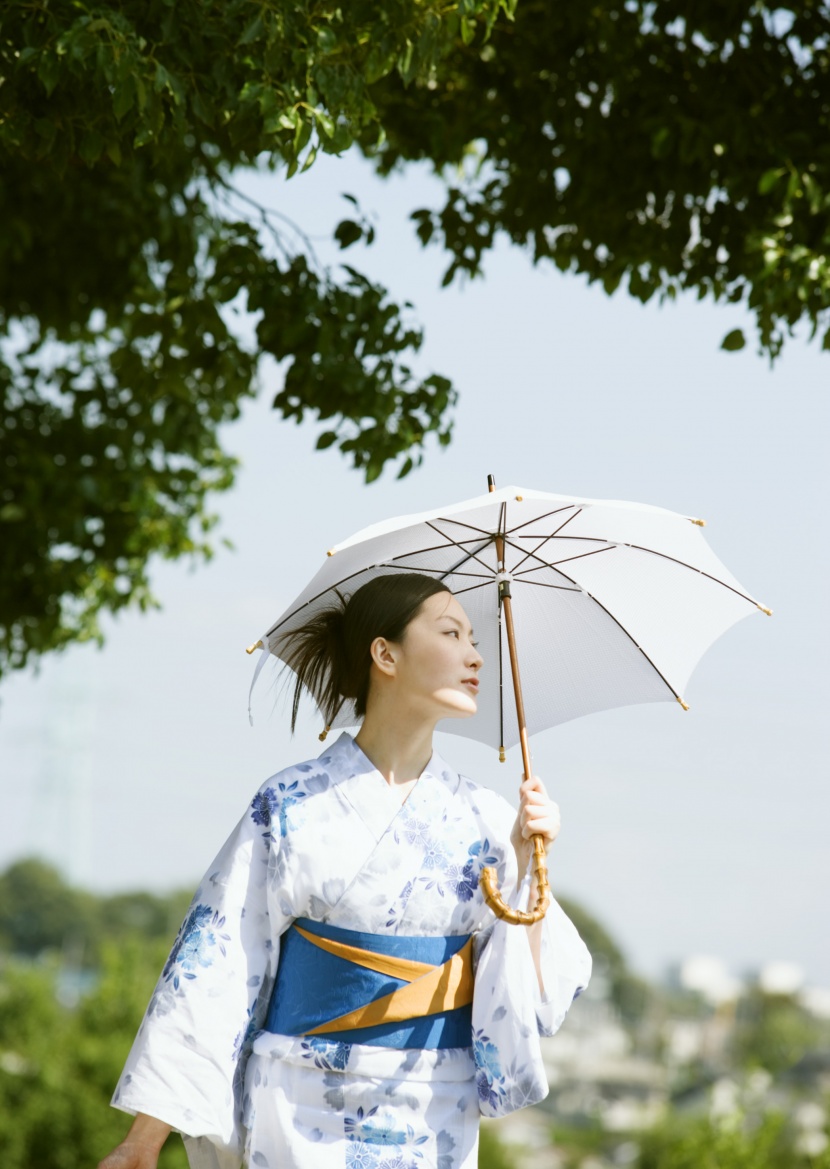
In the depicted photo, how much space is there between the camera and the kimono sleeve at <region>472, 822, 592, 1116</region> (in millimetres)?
2379

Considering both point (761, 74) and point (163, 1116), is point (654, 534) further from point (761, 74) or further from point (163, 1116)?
point (761, 74)

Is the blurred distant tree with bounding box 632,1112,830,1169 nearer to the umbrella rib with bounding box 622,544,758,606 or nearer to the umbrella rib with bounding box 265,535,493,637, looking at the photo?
the umbrella rib with bounding box 622,544,758,606

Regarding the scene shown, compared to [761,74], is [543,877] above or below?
below

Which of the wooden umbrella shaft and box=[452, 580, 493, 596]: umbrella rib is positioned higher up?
box=[452, 580, 493, 596]: umbrella rib

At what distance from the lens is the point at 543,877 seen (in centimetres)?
237

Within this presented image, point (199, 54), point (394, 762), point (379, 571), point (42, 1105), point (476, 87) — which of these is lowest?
point (42, 1105)

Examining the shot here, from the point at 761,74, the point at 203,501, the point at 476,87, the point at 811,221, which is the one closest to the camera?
the point at 811,221

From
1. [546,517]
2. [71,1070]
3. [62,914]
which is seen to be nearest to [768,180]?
[546,517]

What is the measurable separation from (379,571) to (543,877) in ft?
2.38

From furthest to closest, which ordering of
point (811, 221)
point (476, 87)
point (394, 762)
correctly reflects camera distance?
point (476, 87), point (811, 221), point (394, 762)

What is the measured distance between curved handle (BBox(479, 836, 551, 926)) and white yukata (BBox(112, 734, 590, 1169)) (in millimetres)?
55

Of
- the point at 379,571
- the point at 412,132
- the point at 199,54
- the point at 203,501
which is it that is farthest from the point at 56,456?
the point at 379,571

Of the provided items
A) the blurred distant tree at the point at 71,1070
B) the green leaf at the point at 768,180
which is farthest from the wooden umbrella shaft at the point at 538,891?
the blurred distant tree at the point at 71,1070

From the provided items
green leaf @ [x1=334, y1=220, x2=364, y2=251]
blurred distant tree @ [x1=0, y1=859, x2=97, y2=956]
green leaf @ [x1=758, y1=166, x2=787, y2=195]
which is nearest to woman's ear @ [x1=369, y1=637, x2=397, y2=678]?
green leaf @ [x1=758, y1=166, x2=787, y2=195]
